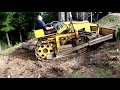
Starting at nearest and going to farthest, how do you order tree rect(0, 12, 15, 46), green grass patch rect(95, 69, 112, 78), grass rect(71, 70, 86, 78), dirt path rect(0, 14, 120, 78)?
green grass patch rect(95, 69, 112, 78) < grass rect(71, 70, 86, 78) < dirt path rect(0, 14, 120, 78) < tree rect(0, 12, 15, 46)

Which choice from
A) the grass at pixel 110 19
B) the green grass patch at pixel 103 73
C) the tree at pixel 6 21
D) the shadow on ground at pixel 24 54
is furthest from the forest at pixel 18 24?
the green grass patch at pixel 103 73

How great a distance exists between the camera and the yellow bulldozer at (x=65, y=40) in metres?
7.68

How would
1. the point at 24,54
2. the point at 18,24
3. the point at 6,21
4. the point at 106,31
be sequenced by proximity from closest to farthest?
the point at 106,31 → the point at 24,54 → the point at 6,21 → the point at 18,24

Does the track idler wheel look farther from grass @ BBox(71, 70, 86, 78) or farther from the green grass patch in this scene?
the green grass patch

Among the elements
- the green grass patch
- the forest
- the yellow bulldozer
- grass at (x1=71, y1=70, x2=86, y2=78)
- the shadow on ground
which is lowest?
the forest

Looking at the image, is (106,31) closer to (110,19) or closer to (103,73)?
(103,73)

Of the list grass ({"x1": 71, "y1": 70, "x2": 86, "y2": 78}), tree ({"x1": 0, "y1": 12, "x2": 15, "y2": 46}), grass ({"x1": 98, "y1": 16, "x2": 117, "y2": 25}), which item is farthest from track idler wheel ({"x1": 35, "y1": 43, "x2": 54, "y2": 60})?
tree ({"x1": 0, "y1": 12, "x2": 15, "y2": 46})

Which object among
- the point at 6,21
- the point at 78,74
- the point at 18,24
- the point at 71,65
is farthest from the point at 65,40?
the point at 18,24

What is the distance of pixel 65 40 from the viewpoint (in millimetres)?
7762

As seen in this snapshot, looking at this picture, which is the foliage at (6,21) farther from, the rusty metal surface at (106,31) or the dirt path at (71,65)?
the rusty metal surface at (106,31)

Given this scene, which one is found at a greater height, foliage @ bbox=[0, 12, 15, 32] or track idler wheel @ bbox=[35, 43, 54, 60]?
track idler wheel @ bbox=[35, 43, 54, 60]

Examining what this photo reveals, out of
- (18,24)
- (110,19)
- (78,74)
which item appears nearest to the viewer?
(78,74)

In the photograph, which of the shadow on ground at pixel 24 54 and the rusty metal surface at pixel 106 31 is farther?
the shadow on ground at pixel 24 54

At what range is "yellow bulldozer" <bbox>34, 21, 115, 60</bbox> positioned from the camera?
302 inches
